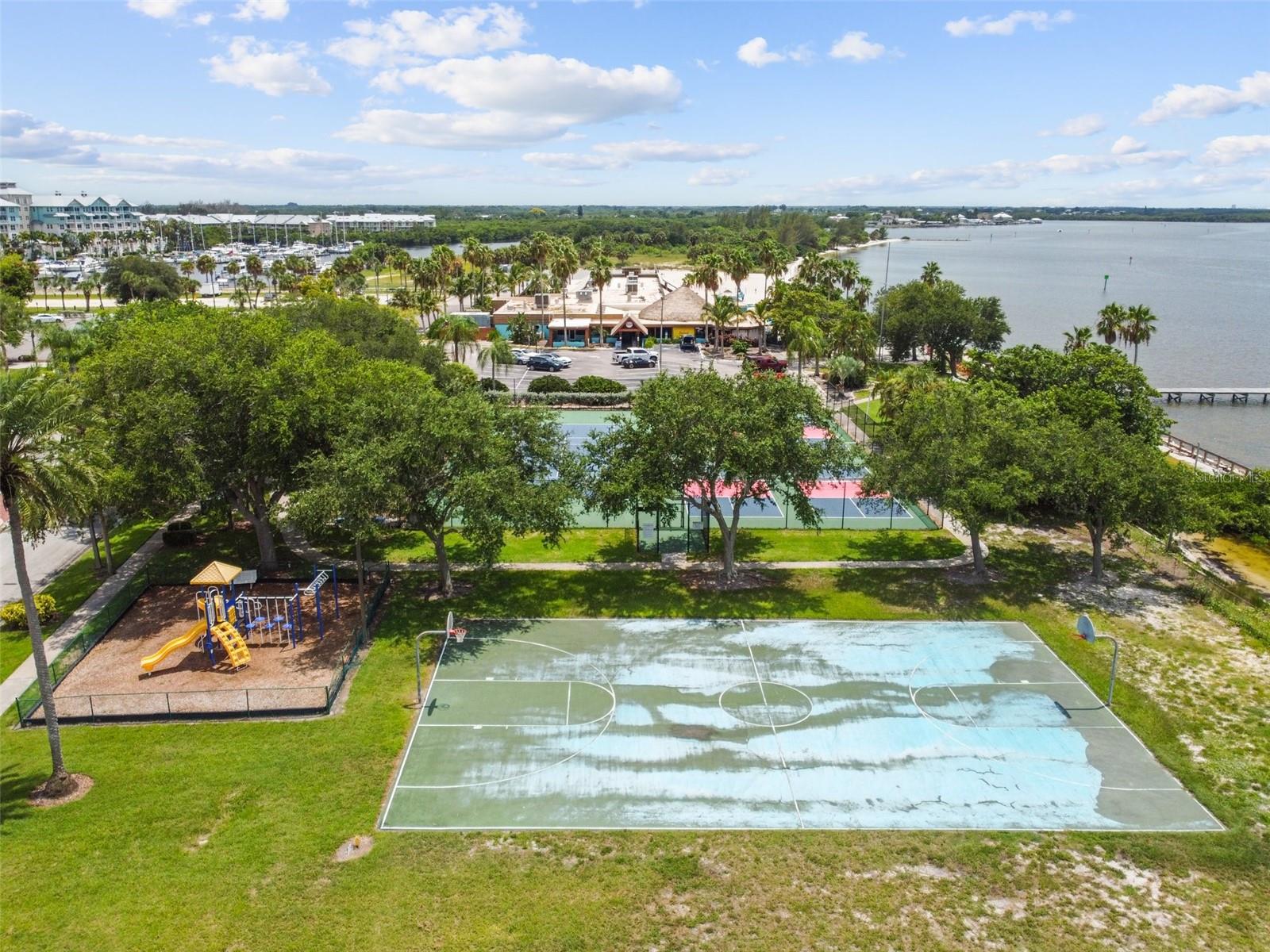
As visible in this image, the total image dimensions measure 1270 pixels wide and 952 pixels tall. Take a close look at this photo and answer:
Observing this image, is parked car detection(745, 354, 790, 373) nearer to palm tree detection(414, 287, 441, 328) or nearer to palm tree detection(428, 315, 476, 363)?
palm tree detection(428, 315, 476, 363)

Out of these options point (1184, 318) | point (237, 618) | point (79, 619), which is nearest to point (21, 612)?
point (79, 619)

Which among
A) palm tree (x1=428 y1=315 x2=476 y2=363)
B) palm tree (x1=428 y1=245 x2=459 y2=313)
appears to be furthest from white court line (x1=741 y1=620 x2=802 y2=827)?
palm tree (x1=428 y1=245 x2=459 y2=313)

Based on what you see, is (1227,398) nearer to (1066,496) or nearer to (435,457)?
(1066,496)

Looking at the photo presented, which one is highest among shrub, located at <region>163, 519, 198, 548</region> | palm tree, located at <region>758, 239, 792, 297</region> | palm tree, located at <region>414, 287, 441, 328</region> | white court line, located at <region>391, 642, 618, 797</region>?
palm tree, located at <region>758, 239, 792, 297</region>

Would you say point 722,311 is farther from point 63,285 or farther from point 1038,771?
point 63,285

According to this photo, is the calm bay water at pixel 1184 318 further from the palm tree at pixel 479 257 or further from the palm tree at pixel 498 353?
the palm tree at pixel 479 257
